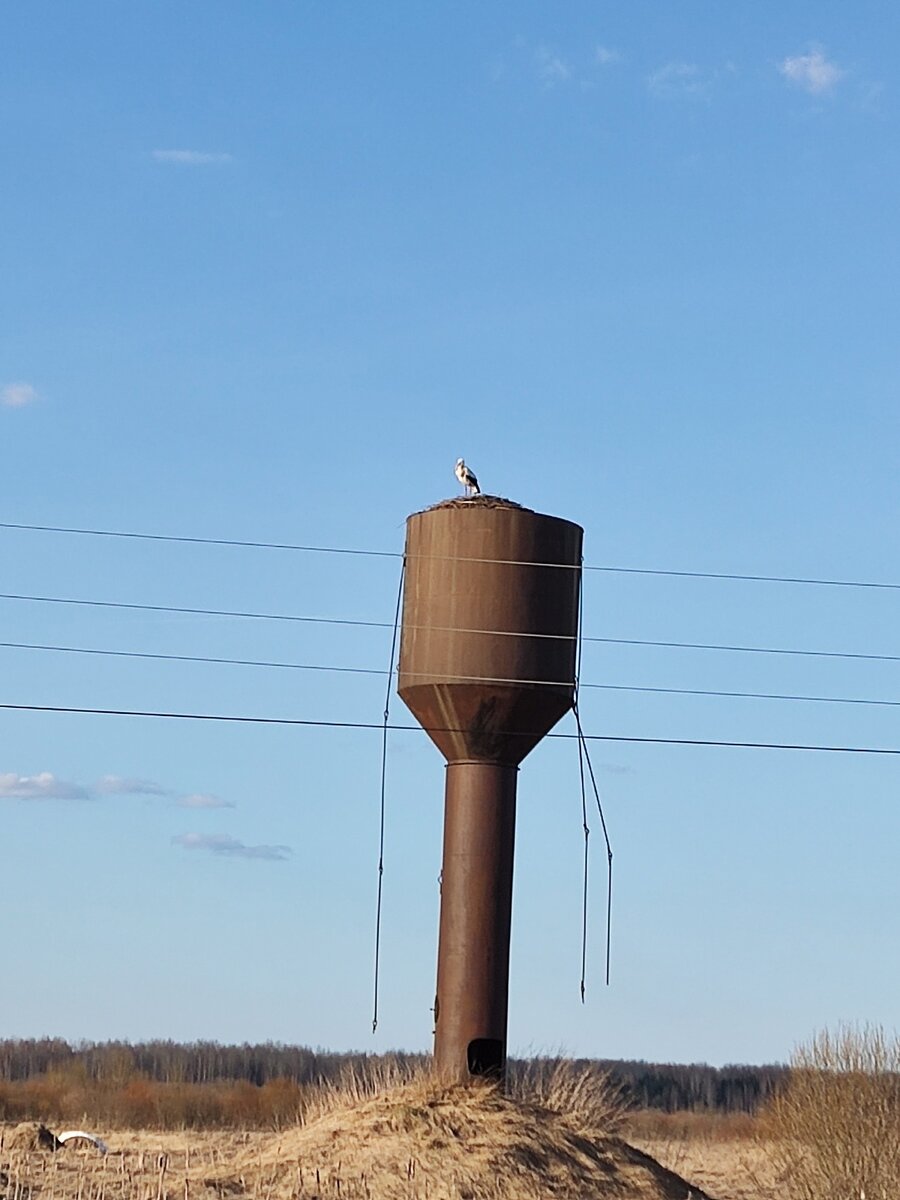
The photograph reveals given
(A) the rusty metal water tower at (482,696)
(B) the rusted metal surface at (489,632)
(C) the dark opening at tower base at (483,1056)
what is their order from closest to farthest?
(C) the dark opening at tower base at (483,1056)
(A) the rusty metal water tower at (482,696)
(B) the rusted metal surface at (489,632)

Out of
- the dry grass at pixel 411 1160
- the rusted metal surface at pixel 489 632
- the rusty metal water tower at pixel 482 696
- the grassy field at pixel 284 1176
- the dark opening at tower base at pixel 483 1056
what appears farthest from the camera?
Answer: the rusted metal surface at pixel 489 632

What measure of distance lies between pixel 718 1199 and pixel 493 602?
8098 millimetres

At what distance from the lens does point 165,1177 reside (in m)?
22.5

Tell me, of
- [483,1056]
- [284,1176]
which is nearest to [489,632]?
[483,1056]

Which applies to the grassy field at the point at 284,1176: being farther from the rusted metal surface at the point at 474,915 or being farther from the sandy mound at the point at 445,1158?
the rusted metal surface at the point at 474,915

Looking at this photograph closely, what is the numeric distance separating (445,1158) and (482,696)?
219 inches

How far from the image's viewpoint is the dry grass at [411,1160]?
2166 centimetres

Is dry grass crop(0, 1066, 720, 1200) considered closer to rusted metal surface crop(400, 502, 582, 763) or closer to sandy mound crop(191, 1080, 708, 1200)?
sandy mound crop(191, 1080, 708, 1200)

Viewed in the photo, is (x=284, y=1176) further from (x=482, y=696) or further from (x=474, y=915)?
(x=482, y=696)

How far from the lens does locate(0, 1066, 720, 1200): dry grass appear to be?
21.7 metres

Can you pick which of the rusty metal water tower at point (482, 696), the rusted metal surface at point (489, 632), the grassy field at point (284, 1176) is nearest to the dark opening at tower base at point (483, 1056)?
the rusty metal water tower at point (482, 696)

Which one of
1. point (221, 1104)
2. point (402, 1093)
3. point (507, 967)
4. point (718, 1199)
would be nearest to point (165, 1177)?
point (402, 1093)

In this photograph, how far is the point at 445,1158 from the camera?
22.0 metres

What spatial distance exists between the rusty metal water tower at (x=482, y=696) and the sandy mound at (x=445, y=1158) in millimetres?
862
